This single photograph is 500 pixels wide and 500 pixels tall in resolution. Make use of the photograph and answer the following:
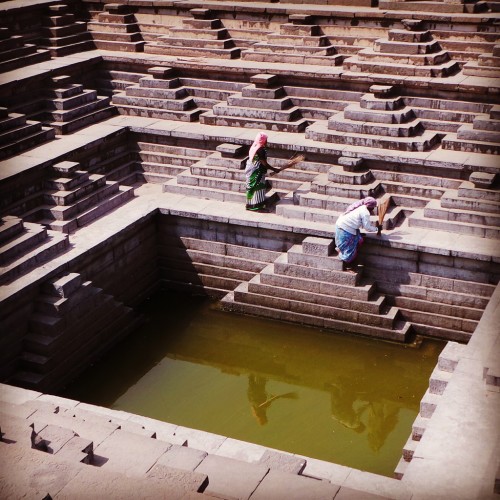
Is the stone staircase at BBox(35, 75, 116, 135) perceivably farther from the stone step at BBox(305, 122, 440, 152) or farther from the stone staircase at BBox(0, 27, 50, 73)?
the stone step at BBox(305, 122, 440, 152)

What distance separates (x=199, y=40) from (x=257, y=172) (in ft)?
18.1

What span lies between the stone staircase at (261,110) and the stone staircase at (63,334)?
5.03 metres

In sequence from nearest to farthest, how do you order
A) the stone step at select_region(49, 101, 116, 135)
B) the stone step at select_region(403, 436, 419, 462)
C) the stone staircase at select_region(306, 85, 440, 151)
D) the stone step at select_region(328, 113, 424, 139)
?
1. the stone step at select_region(403, 436, 419, 462)
2. the stone staircase at select_region(306, 85, 440, 151)
3. the stone step at select_region(328, 113, 424, 139)
4. the stone step at select_region(49, 101, 116, 135)

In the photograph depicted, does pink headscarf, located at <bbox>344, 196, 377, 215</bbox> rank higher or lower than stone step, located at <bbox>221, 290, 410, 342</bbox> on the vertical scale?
higher

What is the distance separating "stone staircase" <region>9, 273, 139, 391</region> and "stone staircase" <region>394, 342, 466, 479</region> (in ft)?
17.3

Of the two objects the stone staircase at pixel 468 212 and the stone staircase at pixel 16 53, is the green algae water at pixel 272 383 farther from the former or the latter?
the stone staircase at pixel 16 53

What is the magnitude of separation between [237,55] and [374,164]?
5.23m

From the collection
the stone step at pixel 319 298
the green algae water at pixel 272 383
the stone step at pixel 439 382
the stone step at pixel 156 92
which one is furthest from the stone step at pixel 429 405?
the stone step at pixel 156 92

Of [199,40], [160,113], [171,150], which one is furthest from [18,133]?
[199,40]

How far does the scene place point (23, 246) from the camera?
14.2 metres

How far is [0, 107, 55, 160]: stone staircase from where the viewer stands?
16672 millimetres

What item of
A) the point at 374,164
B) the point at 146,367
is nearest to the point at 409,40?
the point at 374,164

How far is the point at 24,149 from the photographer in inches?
669

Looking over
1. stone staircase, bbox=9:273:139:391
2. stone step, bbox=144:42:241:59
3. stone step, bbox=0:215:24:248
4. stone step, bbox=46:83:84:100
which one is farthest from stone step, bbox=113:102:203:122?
stone staircase, bbox=9:273:139:391
